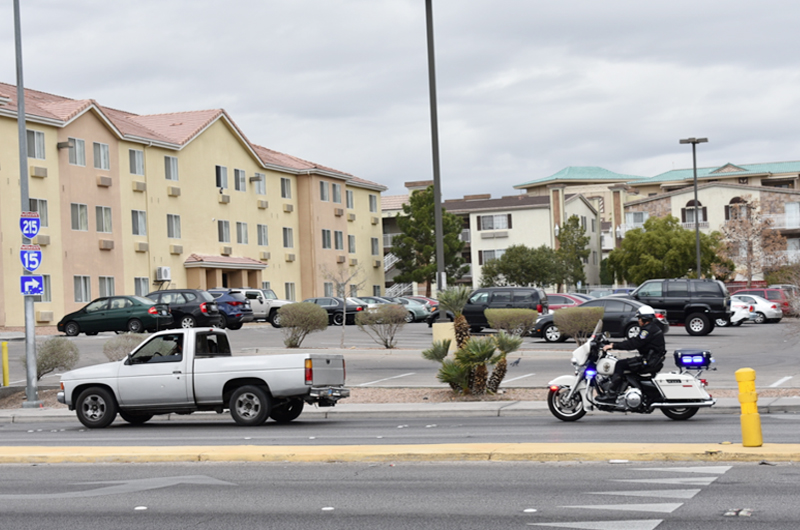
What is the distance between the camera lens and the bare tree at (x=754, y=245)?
68.9 metres

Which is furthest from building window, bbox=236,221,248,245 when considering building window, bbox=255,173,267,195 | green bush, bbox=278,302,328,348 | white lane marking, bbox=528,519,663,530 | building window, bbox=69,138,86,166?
white lane marking, bbox=528,519,663,530

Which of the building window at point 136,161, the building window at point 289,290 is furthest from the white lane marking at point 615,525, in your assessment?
the building window at point 289,290

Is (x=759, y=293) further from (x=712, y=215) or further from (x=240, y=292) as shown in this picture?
(x=712, y=215)

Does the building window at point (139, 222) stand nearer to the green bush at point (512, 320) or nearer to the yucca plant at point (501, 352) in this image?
the green bush at point (512, 320)

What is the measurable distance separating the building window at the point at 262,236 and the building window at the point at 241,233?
4.81 feet

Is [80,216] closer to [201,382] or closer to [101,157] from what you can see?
[101,157]

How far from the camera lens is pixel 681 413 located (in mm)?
14008

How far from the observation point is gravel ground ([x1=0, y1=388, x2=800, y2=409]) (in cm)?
1770

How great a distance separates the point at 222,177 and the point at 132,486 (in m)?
47.2

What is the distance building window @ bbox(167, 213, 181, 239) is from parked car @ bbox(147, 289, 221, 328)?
51.1 ft

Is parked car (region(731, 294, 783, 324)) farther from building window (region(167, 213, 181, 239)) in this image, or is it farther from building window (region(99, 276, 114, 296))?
building window (region(99, 276, 114, 296))

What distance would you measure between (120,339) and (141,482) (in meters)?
13.5

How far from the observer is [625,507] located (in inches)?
309

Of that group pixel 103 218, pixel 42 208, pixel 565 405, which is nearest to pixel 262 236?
pixel 103 218
